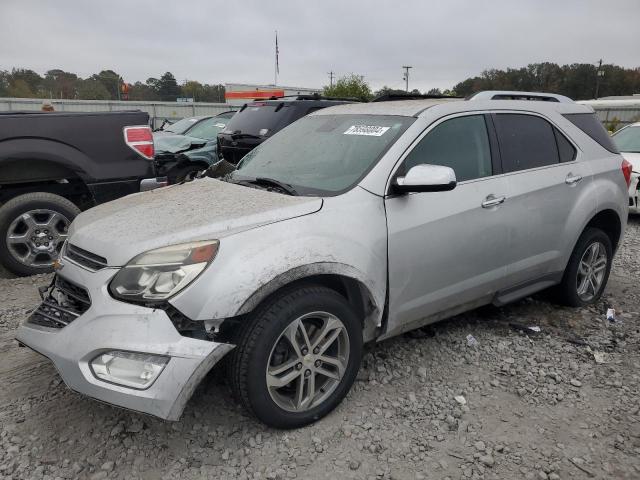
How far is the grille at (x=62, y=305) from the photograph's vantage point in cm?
248

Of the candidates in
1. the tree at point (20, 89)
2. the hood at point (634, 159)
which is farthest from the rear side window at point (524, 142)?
the tree at point (20, 89)

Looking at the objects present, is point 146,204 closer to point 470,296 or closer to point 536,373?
point 470,296

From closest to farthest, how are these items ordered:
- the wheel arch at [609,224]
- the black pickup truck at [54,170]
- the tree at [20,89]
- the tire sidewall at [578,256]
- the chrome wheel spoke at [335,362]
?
the chrome wheel spoke at [335,362], the tire sidewall at [578,256], the wheel arch at [609,224], the black pickup truck at [54,170], the tree at [20,89]

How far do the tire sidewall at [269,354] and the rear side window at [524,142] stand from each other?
1632 millimetres

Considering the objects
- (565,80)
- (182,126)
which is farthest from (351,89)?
(565,80)

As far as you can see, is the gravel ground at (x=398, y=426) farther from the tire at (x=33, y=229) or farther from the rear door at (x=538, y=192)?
the tire at (x=33, y=229)

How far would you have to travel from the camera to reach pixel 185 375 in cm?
226

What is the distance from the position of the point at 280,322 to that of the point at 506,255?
70.4 inches

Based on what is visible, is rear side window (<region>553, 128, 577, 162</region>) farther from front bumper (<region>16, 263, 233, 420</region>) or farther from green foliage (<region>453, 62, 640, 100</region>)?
green foliage (<region>453, 62, 640, 100</region>)

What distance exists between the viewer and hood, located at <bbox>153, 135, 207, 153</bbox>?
897 cm

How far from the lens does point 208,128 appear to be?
1089 cm

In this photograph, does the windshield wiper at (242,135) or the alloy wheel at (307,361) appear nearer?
the alloy wheel at (307,361)

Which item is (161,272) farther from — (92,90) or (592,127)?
(92,90)

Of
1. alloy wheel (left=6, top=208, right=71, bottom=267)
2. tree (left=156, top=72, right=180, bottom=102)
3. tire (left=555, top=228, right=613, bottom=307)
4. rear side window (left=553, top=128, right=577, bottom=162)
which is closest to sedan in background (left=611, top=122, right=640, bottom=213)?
tire (left=555, top=228, right=613, bottom=307)
